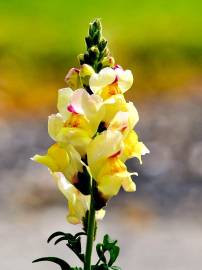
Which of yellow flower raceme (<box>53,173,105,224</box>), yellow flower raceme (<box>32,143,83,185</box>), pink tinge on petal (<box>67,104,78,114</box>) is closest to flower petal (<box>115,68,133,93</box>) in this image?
pink tinge on petal (<box>67,104,78,114</box>)

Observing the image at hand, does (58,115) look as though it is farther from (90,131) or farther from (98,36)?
(98,36)

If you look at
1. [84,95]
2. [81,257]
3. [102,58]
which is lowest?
[81,257]

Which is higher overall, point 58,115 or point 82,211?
point 58,115

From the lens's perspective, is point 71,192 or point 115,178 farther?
point 71,192

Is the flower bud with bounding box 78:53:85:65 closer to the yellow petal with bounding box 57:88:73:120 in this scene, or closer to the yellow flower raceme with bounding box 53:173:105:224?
the yellow petal with bounding box 57:88:73:120

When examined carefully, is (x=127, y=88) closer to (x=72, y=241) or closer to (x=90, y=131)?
(x=90, y=131)

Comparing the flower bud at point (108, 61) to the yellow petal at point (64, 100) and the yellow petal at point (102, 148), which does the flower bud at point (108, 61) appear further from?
the yellow petal at point (102, 148)

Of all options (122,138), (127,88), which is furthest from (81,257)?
(127,88)
